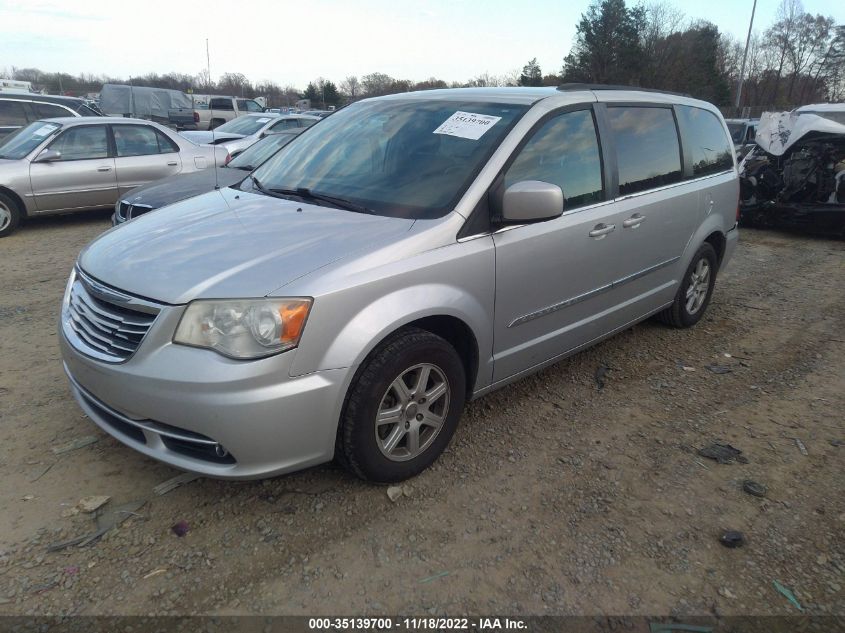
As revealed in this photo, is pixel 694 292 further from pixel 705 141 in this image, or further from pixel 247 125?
pixel 247 125

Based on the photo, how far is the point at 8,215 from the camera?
797 centimetres

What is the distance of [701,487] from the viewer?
2949 mm

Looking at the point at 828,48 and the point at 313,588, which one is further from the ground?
the point at 828,48

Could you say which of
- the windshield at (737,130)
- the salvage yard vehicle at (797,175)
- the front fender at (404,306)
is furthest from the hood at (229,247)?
the windshield at (737,130)

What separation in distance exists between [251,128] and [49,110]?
3.96m

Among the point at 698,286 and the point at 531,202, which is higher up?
the point at 531,202

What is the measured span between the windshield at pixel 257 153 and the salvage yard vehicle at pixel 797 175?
23.8ft

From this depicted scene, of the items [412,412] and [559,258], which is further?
[559,258]

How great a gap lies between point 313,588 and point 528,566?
85 cm

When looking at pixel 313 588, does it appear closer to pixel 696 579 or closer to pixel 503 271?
pixel 696 579

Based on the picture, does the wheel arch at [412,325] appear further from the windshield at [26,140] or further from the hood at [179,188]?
the windshield at [26,140]

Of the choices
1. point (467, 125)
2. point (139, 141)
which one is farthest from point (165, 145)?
point (467, 125)

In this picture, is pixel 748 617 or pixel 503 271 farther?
pixel 503 271

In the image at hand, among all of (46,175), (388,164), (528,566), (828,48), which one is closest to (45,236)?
(46,175)
